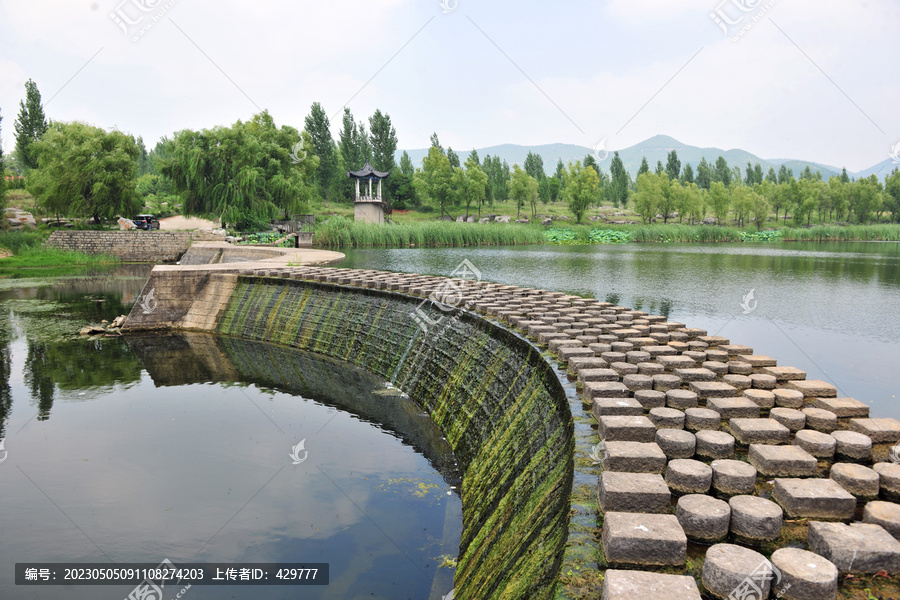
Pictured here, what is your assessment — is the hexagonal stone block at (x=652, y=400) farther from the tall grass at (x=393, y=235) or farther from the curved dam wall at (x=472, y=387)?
the tall grass at (x=393, y=235)

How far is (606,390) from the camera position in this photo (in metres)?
6.50

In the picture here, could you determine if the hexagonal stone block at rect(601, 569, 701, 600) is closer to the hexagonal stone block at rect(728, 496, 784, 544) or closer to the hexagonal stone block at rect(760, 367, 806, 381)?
the hexagonal stone block at rect(728, 496, 784, 544)

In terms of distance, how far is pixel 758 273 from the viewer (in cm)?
3036

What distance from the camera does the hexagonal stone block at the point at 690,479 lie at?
4523mm

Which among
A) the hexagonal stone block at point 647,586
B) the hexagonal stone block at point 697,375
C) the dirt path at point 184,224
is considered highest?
the dirt path at point 184,224

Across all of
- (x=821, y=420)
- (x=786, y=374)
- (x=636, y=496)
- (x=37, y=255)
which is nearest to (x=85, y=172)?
(x=37, y=255)

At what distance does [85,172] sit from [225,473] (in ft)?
156

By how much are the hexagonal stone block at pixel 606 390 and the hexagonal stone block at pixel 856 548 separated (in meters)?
2.77

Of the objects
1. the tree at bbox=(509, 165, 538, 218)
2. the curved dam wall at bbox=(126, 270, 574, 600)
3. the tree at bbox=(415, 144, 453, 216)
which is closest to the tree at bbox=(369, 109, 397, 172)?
the tree at bbox=(415, 144, 453, 216)

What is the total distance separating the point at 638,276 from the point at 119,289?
28.4m

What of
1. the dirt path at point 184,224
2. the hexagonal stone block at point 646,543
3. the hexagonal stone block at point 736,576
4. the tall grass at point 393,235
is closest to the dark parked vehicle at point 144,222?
the dirt path at point 184,224

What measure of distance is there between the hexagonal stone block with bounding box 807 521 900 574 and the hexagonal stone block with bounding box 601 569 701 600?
1003 mm

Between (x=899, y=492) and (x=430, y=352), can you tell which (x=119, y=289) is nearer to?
(x=430, y=352)

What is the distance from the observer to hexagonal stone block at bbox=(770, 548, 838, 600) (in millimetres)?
3259
